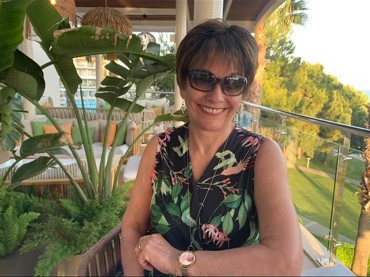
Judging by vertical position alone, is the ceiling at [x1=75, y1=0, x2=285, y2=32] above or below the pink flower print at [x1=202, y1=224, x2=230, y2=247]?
above

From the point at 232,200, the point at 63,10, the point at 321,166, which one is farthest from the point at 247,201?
the point at 321,166

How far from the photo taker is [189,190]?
98cm

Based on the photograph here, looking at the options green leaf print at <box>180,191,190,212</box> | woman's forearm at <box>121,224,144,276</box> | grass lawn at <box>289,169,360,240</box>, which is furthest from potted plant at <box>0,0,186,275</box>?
grass lawn at <box>289,169,360,240</box>

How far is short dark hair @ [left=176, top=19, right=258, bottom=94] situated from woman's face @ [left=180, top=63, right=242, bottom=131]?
0.03 metres

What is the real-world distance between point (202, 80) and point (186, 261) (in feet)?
1.62

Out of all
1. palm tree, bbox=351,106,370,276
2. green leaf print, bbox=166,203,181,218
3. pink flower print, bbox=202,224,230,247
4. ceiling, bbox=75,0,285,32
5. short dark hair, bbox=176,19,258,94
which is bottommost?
palm tree, bbox=351,106,370,276

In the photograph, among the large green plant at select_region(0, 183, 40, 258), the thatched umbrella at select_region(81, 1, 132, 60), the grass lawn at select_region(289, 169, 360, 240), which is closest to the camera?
the large green plant at select_region(0, 183, 40, 258)

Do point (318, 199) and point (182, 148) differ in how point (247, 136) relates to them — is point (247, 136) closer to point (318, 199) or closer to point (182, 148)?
point (182, 148)

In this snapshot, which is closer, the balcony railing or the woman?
the woman

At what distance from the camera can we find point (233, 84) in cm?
91

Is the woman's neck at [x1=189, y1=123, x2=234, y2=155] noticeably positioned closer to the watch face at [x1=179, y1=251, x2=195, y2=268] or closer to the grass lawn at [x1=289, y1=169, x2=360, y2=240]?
the watch face at [x1=179, y1=251, x2=195, y2=268]

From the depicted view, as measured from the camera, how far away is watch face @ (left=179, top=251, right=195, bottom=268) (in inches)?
28.0

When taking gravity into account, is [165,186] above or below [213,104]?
below

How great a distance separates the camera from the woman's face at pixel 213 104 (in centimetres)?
91
